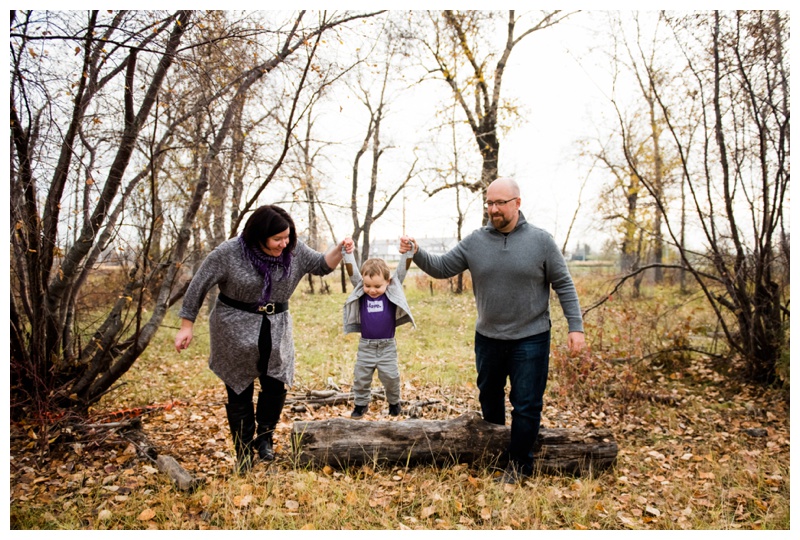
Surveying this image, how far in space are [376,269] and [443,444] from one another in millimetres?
1438

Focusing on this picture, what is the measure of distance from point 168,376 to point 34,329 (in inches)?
111

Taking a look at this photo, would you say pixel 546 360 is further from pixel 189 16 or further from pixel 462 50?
pixel 462 50

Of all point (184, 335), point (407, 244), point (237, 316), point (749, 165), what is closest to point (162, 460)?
point (184, 335)

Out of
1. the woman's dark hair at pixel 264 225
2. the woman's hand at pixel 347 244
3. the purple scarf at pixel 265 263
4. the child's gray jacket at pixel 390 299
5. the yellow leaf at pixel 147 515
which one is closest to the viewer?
the yellow leaf at pixel 147 515

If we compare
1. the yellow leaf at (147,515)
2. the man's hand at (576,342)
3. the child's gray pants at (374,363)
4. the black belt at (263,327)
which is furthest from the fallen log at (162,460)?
the man's hand at (576,342)

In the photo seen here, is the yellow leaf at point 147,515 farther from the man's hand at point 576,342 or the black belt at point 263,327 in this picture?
the man's hand at point 576,342

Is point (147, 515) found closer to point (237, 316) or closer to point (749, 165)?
point (237, 316)

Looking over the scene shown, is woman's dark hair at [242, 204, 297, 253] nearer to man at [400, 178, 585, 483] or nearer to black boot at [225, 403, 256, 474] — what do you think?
black boot at [225, 403, 256, 474]

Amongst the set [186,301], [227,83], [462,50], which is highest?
[462,50]

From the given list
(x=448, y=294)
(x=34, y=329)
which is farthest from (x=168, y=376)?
(x=448, y=294)

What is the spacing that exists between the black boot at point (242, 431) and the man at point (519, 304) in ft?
5.23

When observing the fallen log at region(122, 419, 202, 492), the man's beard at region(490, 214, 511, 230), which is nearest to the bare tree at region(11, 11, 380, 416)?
the fallen log at region(122, 419, 202, 492)

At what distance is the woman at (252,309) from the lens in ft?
10.4
